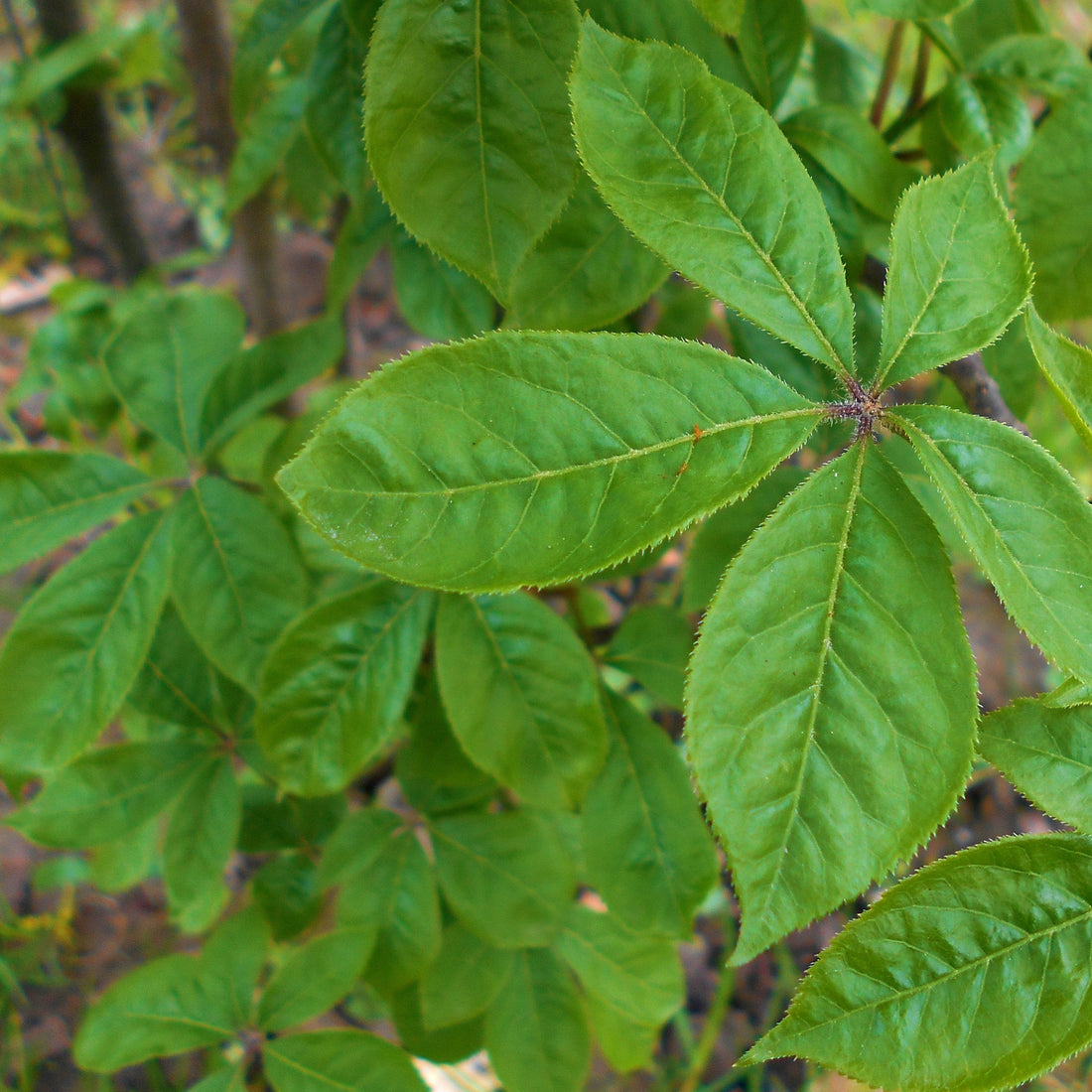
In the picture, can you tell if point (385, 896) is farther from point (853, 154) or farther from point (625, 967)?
point (853, 154)

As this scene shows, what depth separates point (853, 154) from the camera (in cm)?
100

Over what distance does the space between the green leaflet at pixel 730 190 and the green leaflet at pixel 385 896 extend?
1050 millimetres

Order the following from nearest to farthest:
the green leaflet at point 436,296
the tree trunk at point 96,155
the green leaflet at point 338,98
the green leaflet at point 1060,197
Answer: the green leaflet at point 1060,197 < the green leaflet at point 338,98 < the green leaflet at point 436,296 < the tree trunk at point 96,155

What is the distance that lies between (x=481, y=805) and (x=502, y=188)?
1090 mm

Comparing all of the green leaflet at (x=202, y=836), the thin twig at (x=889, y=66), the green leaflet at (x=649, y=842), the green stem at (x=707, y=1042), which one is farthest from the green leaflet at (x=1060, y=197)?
the green stem at (x=707, y=1042)

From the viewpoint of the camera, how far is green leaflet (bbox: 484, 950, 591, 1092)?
1484mm

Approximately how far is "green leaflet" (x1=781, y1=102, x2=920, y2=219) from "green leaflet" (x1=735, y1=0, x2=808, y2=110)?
0.06m

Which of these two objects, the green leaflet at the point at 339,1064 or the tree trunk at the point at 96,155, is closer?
the green leaflet at the point at 339,1064

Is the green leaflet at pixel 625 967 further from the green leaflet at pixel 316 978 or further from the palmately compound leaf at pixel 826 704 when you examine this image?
the palmately compound leaf at pixel 826 704

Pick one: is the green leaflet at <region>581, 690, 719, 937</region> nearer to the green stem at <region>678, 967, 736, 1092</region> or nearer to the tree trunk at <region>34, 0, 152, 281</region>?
the green stem at <region>678, 967, 736, 1092</region>

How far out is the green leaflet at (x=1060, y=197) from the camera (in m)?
0.99

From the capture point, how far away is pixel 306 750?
108 centimetres

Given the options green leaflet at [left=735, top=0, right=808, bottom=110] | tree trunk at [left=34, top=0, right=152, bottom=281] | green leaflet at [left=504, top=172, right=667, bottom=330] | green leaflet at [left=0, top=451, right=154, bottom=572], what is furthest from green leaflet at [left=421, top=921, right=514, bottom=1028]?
tree trunk at [left=34, top=0, right=152, bottom=281]

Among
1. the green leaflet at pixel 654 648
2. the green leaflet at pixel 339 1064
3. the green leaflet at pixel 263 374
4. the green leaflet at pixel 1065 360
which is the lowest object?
the green leaflet at pixel 339 1064
